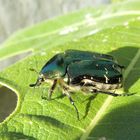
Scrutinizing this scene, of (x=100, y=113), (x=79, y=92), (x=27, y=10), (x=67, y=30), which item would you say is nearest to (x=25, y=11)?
(x=27, y=10)

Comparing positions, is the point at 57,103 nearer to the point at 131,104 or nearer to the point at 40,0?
the point at 131,104

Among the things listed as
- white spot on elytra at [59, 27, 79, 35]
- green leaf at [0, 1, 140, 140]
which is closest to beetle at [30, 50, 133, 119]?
green leaf at [0, 1, 140, 140]

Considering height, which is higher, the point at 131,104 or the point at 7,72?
the point at 7,72

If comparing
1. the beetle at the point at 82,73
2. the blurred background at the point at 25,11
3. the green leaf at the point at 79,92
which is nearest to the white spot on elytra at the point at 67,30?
the green leaf at the point at 79,92

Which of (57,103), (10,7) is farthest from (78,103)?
(10,7)

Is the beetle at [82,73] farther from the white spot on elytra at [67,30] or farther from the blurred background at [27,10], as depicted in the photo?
the blurred background at [27,10]
